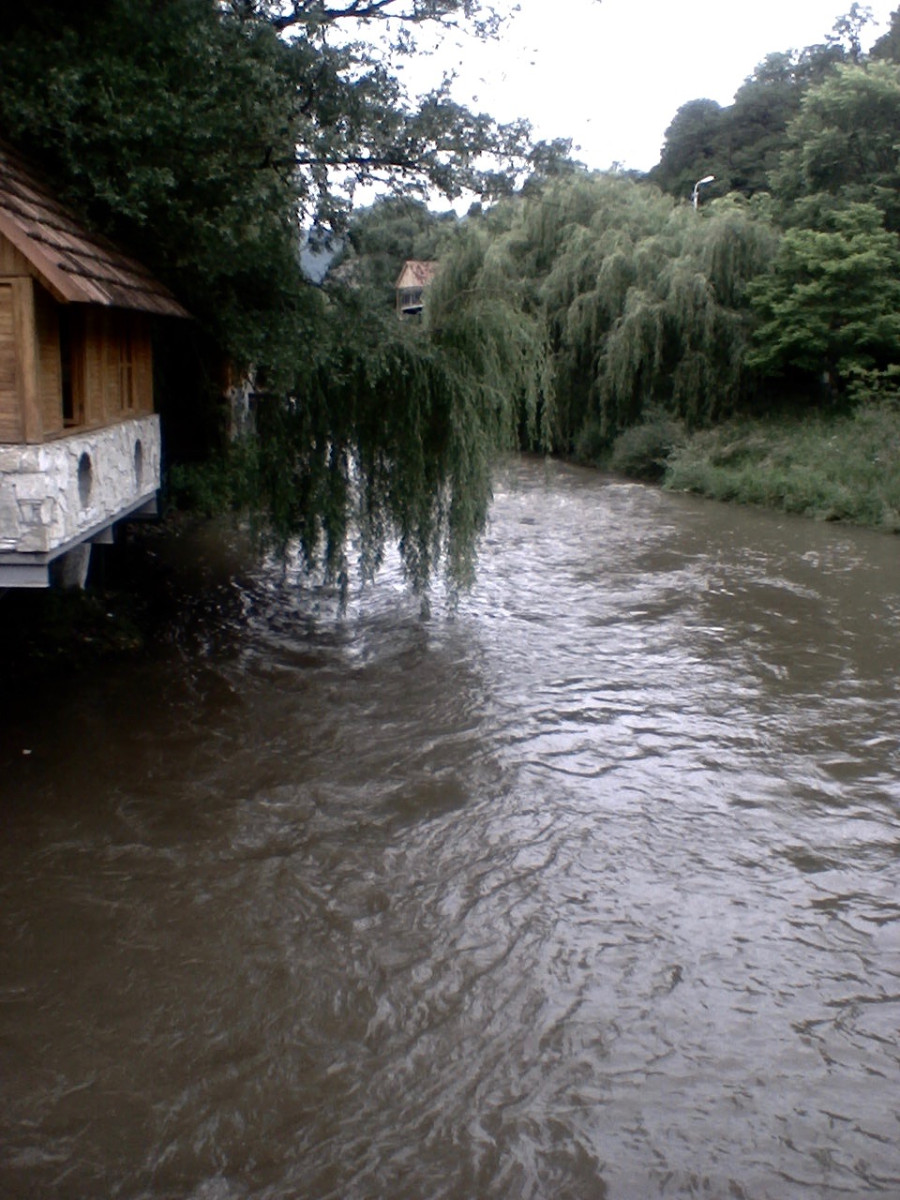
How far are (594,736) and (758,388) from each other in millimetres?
19258

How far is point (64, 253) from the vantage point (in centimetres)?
759

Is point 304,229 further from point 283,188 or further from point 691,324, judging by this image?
point 691,324

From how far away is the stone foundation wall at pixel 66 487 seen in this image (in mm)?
7277

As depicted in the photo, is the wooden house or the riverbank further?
the riverbank

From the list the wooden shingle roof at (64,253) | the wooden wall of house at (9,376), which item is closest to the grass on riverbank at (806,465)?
the wooden shingle roof at (64,253)

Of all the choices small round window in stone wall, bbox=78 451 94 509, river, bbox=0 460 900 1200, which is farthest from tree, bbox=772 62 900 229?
small round window in stone wall, bbox=78 451 94 509

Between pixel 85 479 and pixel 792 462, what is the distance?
63.0 feet

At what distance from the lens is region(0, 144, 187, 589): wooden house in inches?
284

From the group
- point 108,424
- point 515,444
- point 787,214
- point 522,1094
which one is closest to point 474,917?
point 522,1094

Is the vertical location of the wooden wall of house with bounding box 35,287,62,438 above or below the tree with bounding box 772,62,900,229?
below

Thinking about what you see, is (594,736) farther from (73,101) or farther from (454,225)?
(73,101)

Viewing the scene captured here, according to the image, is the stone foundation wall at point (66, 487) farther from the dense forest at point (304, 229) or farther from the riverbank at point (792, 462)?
the riverbank at point (792, 462)

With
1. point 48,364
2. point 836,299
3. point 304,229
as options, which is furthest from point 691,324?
point 48,364

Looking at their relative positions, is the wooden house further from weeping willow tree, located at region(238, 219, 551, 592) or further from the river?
weeping willow tree, located at region(238, 219, 551, 592)
